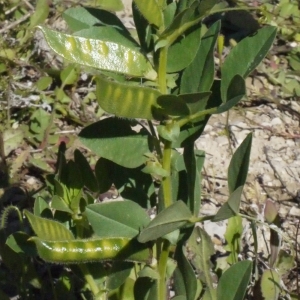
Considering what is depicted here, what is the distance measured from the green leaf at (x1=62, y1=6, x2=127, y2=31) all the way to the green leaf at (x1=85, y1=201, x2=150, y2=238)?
0.32m

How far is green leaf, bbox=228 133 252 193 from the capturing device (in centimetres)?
108

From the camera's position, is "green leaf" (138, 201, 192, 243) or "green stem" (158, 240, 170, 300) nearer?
"green leaf" (138, 201, 192, 243)

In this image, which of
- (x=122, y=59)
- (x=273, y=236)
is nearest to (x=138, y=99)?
(x=122, y=59)

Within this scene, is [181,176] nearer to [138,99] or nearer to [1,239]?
[138,99]

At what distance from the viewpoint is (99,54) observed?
1024mm

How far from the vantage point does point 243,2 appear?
322 cm

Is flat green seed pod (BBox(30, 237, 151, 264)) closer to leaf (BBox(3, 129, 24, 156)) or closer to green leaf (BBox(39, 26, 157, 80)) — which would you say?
green leaf (BBox(39, 26, 157, 80))

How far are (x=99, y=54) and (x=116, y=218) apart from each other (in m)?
0.37

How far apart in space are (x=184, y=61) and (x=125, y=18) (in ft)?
7.11

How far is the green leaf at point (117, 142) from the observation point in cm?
117

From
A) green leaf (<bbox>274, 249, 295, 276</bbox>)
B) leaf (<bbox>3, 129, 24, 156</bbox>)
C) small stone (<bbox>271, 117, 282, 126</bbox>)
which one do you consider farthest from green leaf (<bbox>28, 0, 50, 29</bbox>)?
green leaf (<bbox>274, 249, 295, 276</bbox>)

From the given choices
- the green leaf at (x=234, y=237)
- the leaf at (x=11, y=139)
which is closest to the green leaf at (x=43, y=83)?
the leaf at (x=11, y=139)

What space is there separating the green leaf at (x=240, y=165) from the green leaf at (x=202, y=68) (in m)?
0.11

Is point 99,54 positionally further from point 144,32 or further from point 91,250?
point 91,250
